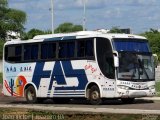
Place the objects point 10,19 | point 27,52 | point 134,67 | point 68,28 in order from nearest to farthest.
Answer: point 134,67 → point 27,52 → point 10,19 → point 68,28

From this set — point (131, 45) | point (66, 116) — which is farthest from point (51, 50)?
point (66, 116)

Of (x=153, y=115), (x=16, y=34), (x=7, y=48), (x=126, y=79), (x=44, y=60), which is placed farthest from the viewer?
(x=16, y=34)

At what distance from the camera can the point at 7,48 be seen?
30.3 metres

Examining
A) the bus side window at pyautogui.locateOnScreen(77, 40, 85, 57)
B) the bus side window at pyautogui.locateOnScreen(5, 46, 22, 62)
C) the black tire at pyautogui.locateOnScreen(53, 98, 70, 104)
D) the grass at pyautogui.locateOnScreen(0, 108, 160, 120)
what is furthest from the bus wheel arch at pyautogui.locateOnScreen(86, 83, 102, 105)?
the grass at pyautogui.locateOnScreen(0, 108, 160, 120)

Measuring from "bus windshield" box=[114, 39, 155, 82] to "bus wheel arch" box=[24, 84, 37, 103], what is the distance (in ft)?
18.3

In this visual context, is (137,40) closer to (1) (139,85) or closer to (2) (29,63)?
(1) (139,85)

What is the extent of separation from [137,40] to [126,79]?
2172mm

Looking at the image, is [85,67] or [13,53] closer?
[85,67]

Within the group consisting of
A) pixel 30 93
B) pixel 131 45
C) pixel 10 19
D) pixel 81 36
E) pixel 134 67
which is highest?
pixel 10 19

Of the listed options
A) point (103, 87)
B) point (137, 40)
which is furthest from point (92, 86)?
point (137, 40)

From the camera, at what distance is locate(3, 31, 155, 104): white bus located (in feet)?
83.5

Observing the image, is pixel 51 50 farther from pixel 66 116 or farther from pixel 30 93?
pixel 66 116

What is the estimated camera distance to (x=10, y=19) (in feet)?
261

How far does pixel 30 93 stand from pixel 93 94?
14.6 feet
